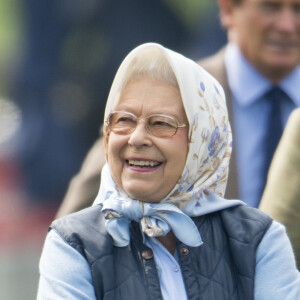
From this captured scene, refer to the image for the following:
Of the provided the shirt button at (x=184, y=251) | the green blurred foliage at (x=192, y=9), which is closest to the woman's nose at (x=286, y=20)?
the green blurred foliage at (x=192, y=9)

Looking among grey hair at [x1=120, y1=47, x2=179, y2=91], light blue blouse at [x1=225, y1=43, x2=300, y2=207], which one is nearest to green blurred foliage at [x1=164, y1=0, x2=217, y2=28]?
light blue blouse at [x1=225, y1=43, x2=300, y2=207]

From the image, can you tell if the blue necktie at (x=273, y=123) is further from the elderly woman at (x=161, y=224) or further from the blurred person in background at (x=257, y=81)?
the elderly woman at (x=161, y=224)

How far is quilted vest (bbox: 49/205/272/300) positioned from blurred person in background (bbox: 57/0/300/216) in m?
1.32

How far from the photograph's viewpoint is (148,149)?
2.68m

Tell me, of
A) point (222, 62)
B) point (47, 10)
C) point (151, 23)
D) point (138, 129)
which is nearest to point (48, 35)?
point (47, 10)

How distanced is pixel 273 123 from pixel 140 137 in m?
1.68

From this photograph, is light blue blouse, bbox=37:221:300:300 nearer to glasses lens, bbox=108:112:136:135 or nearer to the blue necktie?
glasses lens, bbox=108:112:136:135

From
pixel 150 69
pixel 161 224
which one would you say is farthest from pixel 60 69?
pixel 161 224

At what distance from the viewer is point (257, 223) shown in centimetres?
275

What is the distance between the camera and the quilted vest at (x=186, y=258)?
8.51 feet

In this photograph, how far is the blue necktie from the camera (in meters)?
4.16

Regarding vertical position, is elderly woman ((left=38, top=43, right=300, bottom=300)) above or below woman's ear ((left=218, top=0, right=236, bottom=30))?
below

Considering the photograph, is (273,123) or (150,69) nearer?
(150,69)

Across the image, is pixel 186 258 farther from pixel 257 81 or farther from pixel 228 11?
pixel 228 11
